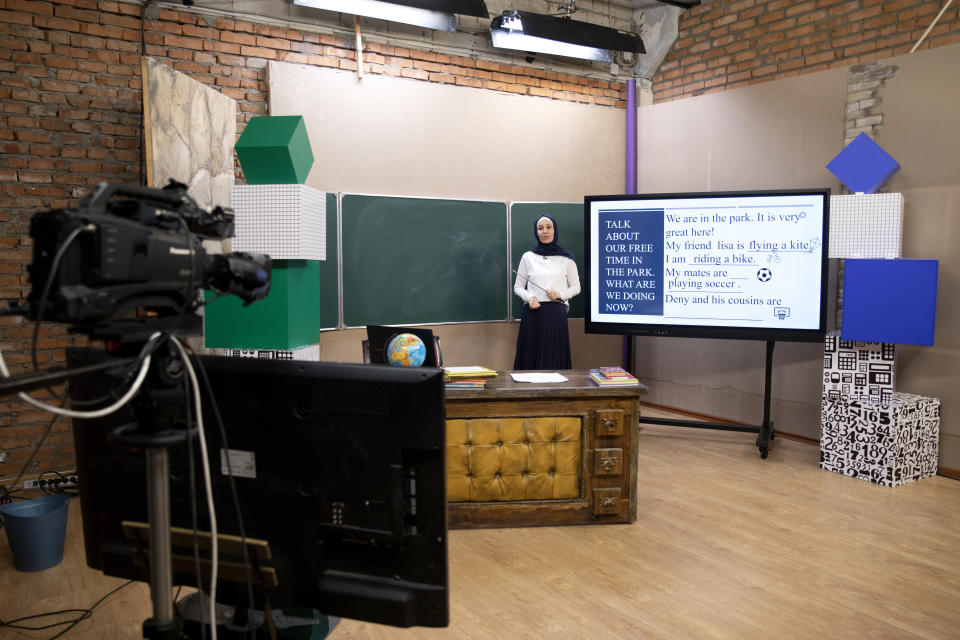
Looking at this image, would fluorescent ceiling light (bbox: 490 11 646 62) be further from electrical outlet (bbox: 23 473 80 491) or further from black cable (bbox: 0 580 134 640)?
black cable (bbox: 0 580 134 640)

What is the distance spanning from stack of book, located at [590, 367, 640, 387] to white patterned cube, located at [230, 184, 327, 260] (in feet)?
5.21

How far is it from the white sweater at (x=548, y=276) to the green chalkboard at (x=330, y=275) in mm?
1406

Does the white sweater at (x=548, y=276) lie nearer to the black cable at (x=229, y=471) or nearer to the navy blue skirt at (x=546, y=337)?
the navy blue skirt at (x=546, y=337)

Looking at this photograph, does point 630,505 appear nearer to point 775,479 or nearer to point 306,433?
point 775,479

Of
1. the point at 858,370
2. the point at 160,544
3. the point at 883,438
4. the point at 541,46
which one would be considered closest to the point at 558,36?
the point at 541,46

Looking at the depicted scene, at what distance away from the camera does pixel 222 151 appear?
4.14 meters

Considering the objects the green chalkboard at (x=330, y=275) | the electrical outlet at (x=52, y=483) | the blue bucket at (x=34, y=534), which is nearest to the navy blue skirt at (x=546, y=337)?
the green chalkboard at (x=330, y=275)

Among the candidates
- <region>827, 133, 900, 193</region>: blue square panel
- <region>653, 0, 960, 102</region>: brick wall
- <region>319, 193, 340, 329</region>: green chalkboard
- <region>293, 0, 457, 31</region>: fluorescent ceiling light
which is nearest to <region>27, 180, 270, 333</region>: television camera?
<region>319, 193, 340, 329</region>: green chalkboard

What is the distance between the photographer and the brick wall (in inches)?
172

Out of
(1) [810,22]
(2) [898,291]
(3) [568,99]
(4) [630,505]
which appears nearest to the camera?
(4) [630,505]

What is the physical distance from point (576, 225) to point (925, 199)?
250 centimetres

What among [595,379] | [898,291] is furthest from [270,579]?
[898,291]

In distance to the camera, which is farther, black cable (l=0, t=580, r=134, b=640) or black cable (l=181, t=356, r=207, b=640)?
black cable (l=0, t=580, r=134, b=640)

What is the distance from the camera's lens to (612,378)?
3395 millimetres
